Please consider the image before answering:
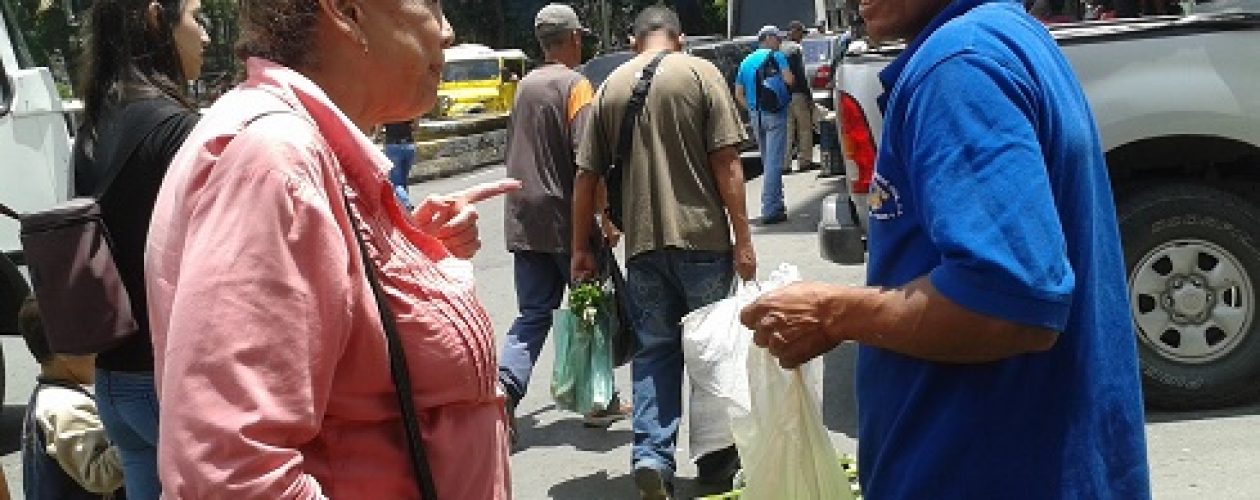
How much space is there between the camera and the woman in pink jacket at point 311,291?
1.65 meters

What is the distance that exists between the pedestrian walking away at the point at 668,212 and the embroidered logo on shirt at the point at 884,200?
10.5ft

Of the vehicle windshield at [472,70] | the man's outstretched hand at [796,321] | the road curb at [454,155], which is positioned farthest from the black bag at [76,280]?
the vehicle windshield at [472,70]

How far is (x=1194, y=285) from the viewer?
6.06 meters

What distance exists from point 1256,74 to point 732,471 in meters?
2.62

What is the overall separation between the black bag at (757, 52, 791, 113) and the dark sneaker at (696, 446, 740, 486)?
27.4ft

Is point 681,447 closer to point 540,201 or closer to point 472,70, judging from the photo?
point 540,201

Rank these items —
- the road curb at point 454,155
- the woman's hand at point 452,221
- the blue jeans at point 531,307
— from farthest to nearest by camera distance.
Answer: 1. the road curb at point 454,155
2. the blue jeans at point 531,307
3. the woman's hand at point 452,221

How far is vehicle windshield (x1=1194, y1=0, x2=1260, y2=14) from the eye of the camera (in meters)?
6.10

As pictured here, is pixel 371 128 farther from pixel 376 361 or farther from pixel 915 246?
pixel 915 246

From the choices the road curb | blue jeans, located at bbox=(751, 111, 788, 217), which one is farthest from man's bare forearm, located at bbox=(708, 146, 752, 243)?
the road curb

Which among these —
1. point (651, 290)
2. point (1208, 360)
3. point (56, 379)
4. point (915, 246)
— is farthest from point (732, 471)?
point (915, 246)

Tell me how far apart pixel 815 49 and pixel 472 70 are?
11042 millimetres

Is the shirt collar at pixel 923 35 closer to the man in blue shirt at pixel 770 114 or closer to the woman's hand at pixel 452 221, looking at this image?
the woman's hand at pixel 452 221

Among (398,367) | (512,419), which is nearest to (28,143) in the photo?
(512,419)
